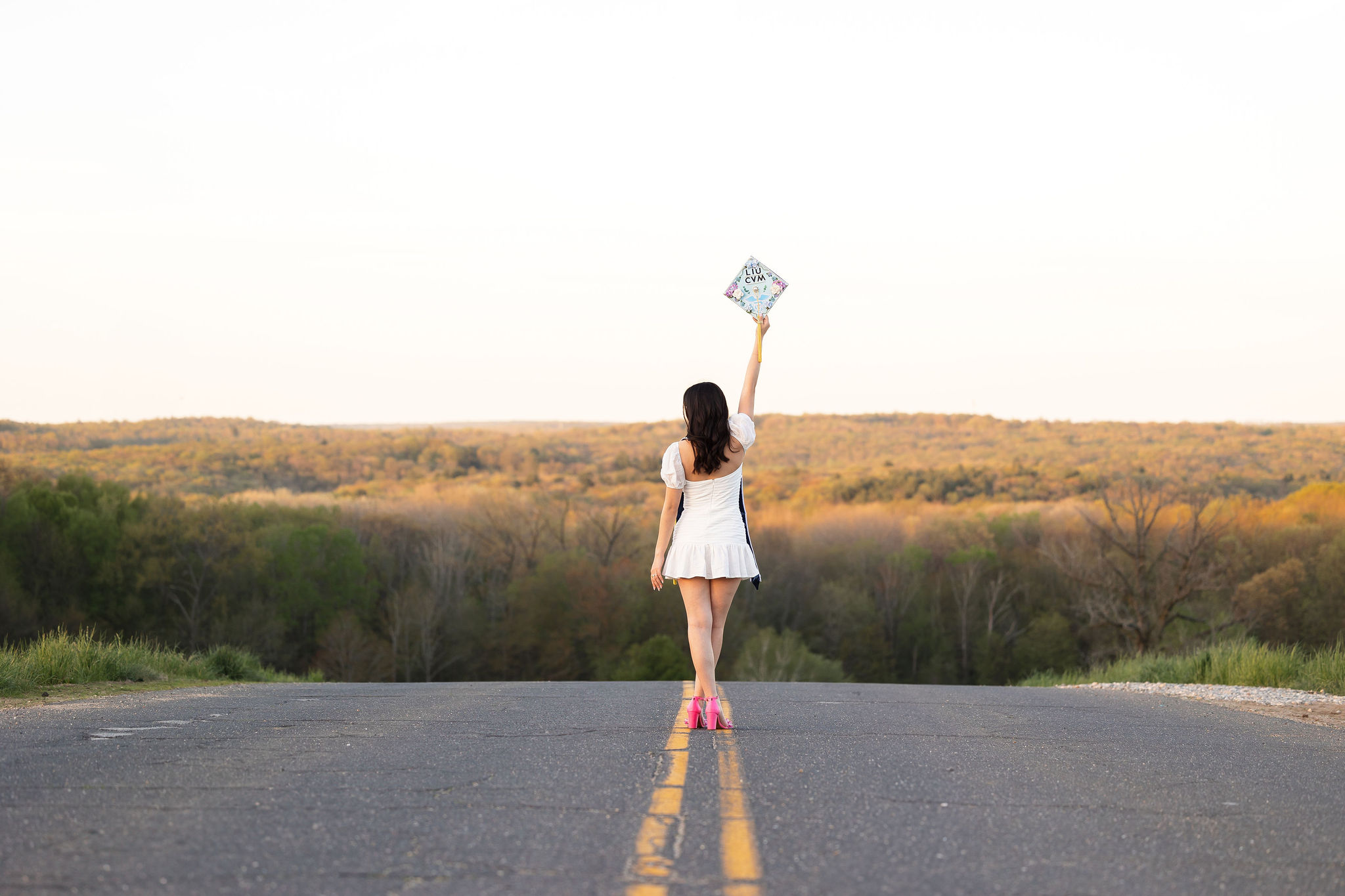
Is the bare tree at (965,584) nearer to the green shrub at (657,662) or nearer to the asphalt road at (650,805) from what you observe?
the green shrub at (657,662)

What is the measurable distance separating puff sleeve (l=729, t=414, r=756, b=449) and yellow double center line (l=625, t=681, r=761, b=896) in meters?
2.00

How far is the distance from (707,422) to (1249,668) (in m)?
10.8

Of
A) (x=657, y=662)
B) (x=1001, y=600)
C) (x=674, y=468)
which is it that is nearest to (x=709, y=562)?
(x=674, y=468)

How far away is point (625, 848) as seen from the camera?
165 inches

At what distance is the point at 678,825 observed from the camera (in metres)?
4.56

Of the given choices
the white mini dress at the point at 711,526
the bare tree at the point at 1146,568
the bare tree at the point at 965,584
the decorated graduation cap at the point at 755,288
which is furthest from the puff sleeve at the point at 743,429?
the bare tree at the point at 965,584

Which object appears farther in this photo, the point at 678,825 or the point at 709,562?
the point at 709,562

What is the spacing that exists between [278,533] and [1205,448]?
318ft

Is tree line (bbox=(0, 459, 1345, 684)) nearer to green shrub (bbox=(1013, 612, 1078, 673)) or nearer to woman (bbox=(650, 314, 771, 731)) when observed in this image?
green shrub (bbox=(1013, 612, 1078, 673))

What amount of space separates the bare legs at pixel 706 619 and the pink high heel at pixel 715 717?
0.20 feet

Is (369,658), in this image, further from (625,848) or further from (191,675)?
(625,848)

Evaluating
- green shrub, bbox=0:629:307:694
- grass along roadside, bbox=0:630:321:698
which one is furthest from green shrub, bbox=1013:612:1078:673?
grass along roadside, bbox=0:630:321:698

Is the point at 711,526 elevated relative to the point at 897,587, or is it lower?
elevated

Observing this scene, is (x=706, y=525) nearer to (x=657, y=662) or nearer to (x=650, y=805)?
(x=650, y=805)
